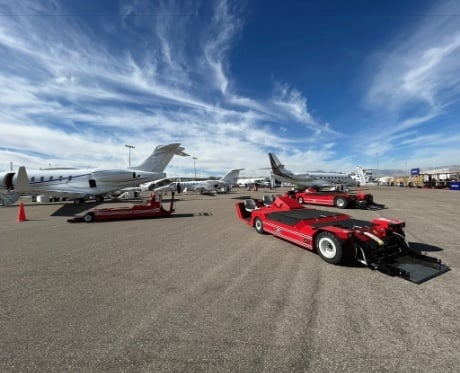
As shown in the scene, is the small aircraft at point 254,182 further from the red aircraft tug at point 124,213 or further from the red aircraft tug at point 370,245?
the red aircraft tug at point 370,245

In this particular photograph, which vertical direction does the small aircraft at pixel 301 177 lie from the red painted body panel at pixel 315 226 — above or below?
above

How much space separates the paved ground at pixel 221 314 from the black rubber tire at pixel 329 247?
18cm

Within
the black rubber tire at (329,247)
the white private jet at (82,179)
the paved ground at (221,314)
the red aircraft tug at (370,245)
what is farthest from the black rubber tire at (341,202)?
the white private jet at (82,179)

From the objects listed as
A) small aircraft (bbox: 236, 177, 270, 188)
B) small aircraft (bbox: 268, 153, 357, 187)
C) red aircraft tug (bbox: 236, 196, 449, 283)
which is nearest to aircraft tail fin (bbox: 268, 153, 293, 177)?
small aircraft (bbox: 268, 153, 357, 187)

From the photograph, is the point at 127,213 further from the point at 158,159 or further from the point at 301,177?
the point at 301,177

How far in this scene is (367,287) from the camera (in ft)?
11.1

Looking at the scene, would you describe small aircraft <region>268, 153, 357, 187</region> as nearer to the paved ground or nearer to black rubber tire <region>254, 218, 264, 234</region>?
black rubber tire <region>254, 218, 264, 234</region>

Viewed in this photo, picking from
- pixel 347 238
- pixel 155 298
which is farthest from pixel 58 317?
pixel 347 238

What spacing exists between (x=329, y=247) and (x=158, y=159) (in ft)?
63.3

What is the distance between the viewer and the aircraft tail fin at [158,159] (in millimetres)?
20672

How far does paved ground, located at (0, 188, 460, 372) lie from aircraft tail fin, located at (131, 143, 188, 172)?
53.4 feet

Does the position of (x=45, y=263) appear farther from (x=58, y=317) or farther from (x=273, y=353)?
(x=273, y=353)

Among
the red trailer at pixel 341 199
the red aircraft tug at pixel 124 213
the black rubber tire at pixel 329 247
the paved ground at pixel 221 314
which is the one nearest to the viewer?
the paved ground at pixel 221 314

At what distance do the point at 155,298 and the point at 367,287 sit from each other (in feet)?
11.0
